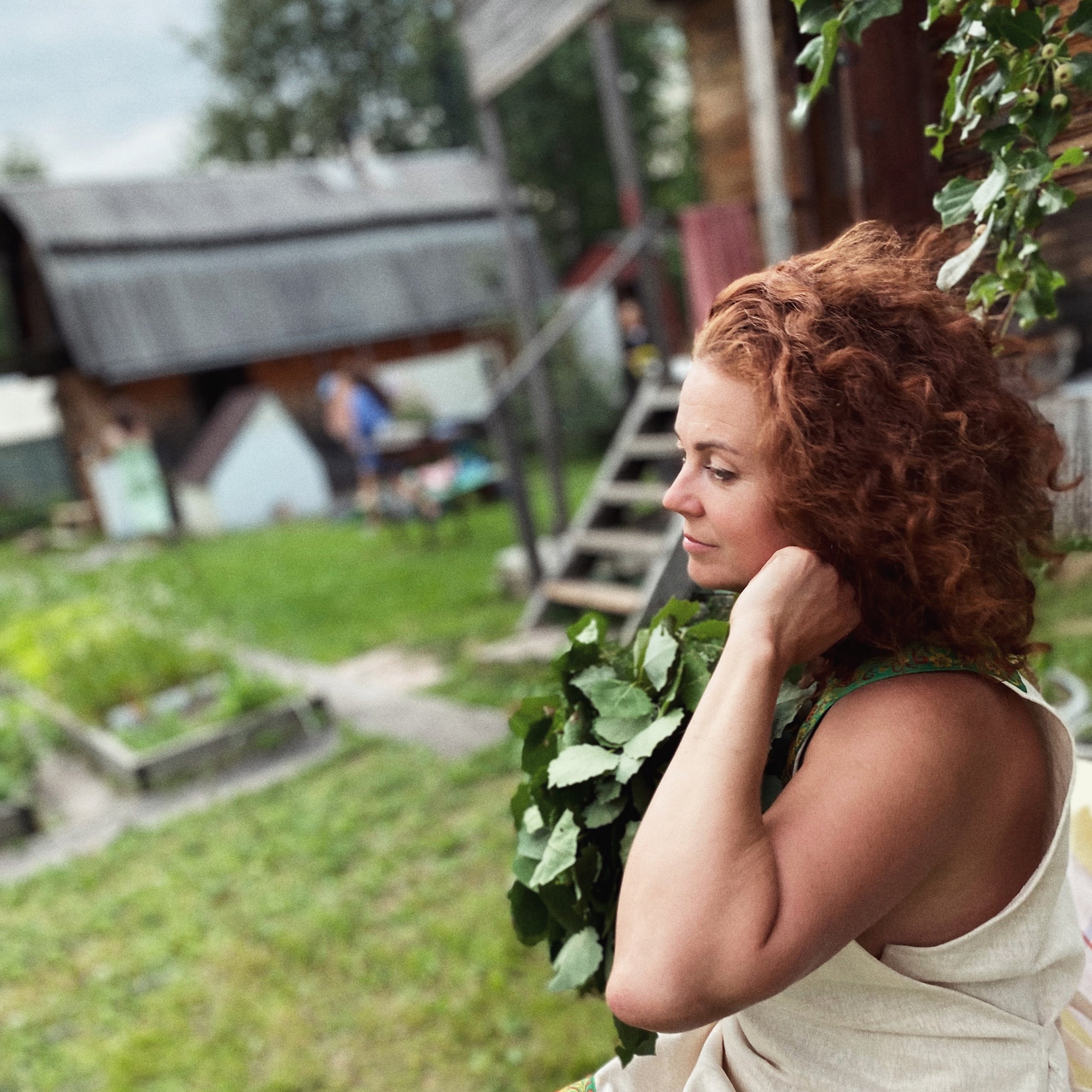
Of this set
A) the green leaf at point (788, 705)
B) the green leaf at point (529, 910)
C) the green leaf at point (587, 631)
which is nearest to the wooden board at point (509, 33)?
the green leaf at point (587, 631)

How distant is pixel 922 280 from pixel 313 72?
3110 cm

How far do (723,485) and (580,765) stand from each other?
0.44 m

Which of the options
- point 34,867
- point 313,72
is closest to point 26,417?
point 313,72

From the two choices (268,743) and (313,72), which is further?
(313,72)

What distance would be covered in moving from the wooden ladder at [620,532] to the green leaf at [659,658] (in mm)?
4581

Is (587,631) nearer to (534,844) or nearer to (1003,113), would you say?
(534,844)

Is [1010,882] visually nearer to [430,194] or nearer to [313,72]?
[430,194]

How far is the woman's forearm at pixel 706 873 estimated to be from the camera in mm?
971

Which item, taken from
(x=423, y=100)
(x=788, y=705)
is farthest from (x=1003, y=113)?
(x=423, y=100)

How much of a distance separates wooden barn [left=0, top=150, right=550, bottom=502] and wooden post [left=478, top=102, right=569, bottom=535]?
1061cm

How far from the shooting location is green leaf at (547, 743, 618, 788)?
1.29 metres

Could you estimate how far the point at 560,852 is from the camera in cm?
133

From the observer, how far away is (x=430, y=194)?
20.5 m

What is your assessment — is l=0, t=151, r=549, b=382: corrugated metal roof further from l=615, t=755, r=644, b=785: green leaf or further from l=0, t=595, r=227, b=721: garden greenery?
l=615, t=755, r=644, b=785: green leaf
